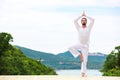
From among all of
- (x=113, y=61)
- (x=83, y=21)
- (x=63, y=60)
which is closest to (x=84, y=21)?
(x=83, y=21)

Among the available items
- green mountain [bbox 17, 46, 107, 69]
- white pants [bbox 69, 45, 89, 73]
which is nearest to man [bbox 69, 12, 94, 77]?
white pants [bbox 69, 45, 89, 73]

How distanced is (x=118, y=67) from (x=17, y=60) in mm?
12307

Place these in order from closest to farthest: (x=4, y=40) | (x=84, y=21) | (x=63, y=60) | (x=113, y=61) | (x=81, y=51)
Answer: (x=84, y=21) → (x=81, y=51) → (x=4, y=40) → (x=113, y=61) → (x=63, y=60)

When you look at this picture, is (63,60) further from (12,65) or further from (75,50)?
(75,50)

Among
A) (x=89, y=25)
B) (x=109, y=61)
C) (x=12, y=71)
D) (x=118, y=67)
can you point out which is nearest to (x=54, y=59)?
(x=109, y=61)

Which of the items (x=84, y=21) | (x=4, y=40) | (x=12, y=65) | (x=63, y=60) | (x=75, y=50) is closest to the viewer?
(x=75, y=50)

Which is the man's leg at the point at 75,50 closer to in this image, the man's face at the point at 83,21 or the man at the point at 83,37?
the man at the point at 83,37

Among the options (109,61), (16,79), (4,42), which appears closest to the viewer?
(16,79)

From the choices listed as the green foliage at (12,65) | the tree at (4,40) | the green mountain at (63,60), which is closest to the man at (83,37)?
the green foliage at (12,65)

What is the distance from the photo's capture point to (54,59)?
117188 millimetres

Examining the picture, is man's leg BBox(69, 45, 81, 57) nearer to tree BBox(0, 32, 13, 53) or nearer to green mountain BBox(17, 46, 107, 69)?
tree BBox(0, 32, 13, 53)

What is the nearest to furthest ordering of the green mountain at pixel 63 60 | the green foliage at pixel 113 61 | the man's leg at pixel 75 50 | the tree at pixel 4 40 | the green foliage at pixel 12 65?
the man's leg at pixel 75 50, the tree at pixel 4 40, the green foliage at pixel 12 65, the green foliage at pixel 113 61, the green mountain at pixel 63 60

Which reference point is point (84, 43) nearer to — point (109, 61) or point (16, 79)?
point (16, 79)

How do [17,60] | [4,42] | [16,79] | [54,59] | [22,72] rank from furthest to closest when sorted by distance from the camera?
[54,59] < [17,60] < [22,72] < [4,42] < [16,79]
